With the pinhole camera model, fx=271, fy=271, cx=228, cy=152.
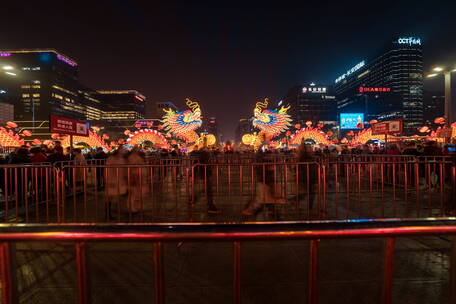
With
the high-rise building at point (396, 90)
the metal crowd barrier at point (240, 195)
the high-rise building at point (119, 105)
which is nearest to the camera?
the metal crowd barrier at point (240, 195)

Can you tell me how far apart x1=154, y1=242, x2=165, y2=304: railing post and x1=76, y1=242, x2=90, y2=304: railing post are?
49 centimetres

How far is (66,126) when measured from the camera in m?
10.1

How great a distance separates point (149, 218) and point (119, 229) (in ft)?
16.5

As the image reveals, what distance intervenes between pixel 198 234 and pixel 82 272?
0.87 meters

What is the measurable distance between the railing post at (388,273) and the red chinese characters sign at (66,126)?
10.2 meters

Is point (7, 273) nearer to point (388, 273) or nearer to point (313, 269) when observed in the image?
point (313, 269)

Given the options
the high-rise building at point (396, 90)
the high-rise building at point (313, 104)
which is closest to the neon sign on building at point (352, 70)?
the high-rise building at point (396, 90)

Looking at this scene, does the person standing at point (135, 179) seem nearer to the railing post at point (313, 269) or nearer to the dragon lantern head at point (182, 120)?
the railing post at point (313, 269)

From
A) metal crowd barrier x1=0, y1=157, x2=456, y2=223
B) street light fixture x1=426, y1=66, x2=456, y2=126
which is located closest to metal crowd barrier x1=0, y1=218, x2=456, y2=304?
metal crowd barrier x1=0, y1=157, x2=456, y2=223

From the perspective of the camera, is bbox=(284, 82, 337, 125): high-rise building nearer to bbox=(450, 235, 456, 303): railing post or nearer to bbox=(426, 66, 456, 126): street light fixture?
bbox=(426, 66, 456, 126): street light fixture

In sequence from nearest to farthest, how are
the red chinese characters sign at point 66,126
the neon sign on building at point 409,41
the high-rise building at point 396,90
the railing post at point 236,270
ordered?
the railing post at point 236,270, the red chinese characters sign at point 66,126, the high-rise building at point 396,90, the neon sign on building at point 409,41

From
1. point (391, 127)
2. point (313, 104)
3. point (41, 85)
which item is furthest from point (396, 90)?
point (41, 85)

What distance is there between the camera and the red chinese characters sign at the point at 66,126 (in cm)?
938

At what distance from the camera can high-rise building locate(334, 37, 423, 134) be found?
135 metres
